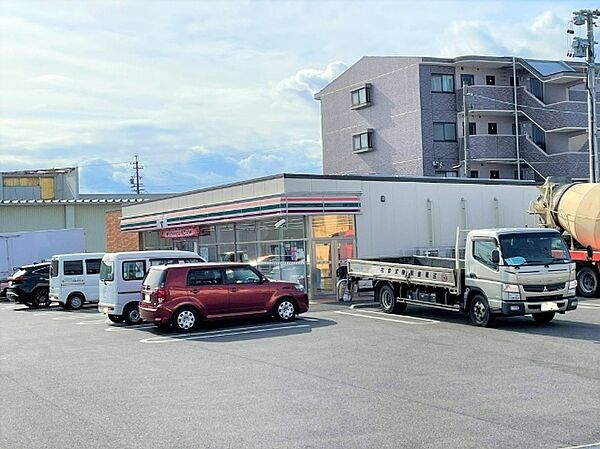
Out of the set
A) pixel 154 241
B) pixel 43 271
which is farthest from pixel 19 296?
pixel 154 241

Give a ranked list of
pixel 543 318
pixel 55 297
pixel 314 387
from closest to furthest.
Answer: pixel 314 387, pixel 543 318, pixel 55 297

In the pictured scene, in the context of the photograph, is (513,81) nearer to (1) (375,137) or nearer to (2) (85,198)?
(1) (375,137)

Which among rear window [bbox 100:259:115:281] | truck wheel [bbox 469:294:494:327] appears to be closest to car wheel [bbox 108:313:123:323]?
rear window [bbox 100:259:115:281]

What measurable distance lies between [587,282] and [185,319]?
1289 cm

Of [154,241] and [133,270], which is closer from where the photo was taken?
[133,270]

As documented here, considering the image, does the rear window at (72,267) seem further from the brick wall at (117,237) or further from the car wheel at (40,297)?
the brick wall at (117,237)

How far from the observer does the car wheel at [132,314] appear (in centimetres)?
2130

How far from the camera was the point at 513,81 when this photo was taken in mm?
49188

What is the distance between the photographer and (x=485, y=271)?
56.8ft

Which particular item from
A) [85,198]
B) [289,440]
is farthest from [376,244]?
[85,198]

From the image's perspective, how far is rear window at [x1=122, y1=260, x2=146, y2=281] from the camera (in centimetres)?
2125

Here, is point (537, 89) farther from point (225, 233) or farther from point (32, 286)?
point (32, 286)

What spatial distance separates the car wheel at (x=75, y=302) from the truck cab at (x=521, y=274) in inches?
648

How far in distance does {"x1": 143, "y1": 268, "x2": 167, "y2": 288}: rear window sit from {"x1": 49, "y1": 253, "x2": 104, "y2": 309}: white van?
1017cm
